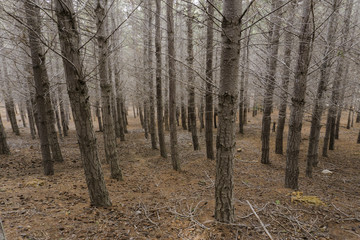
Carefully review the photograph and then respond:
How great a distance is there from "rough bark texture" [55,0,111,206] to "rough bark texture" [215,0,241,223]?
234 centimetres

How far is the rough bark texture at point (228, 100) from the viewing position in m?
2.57

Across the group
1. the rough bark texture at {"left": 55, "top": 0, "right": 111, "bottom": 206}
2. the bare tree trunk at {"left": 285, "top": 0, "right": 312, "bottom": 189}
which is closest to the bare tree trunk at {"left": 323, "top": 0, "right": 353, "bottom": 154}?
the bare tree trunk at {"left": 285, "top": 0, "right": 312, "bottom": 189}

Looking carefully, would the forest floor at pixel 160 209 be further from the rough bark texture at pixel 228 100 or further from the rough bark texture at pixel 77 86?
the rough bark texture at pixel 77 86

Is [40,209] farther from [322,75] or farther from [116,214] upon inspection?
[322,75]

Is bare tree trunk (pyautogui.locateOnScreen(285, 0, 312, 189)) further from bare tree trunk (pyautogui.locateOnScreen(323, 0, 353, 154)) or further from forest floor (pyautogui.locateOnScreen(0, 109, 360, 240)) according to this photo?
forest floor (pyautogui.locateOnScreen(0, 109, 360, 240))

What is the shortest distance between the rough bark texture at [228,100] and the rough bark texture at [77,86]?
7.69ft

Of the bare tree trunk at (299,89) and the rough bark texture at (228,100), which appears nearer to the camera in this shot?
the rough bark texture at (228,100)

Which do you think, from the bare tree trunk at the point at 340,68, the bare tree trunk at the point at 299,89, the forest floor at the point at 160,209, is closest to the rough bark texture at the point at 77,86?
the forest floor at the point at 160,209

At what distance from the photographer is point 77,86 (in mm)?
3295

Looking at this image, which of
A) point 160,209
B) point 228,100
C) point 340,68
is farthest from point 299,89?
point 340,68

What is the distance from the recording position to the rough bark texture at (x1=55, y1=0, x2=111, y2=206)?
3133 millimetres

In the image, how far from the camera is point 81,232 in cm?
317

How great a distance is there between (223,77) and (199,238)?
2.43 meters

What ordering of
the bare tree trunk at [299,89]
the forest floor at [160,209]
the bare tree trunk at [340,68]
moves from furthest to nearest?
the bare tree trunk at [340,68], the bare tree trunk at [299,89], the forest floor at [160,209]
